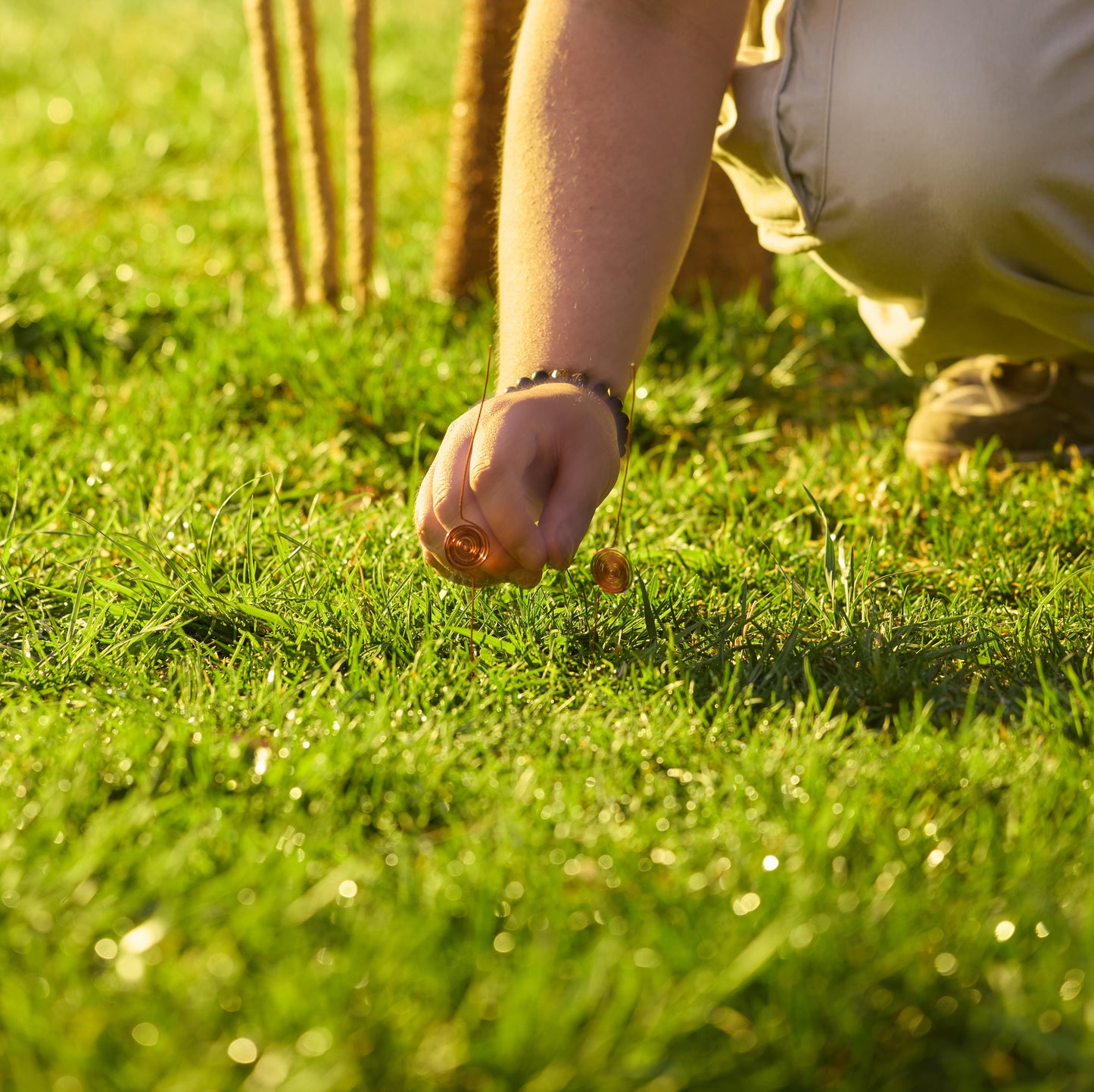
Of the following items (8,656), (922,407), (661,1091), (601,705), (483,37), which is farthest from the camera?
(483,37)

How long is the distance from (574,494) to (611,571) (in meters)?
0.17

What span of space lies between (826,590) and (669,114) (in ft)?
2.51

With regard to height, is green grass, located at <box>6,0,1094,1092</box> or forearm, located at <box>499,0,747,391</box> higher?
forearm, located at <box>499,0,747,391</box>

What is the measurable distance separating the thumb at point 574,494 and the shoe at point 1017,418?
1053 millimetres

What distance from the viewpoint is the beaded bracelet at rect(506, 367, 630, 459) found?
167cm

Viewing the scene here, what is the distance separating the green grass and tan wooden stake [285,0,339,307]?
316 millimetres

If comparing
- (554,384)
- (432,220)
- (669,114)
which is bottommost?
(432,220)

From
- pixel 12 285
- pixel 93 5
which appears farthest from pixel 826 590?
pixel 93 5

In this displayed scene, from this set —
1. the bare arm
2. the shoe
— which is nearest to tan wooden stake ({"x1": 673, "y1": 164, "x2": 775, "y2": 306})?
the shoe

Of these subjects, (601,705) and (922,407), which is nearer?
(601,705)

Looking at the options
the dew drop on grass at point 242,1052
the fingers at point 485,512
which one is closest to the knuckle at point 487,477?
the fingers at point 485,512

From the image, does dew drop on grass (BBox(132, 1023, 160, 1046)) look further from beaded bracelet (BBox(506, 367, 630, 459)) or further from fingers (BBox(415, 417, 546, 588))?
beaded bracelet (BBox(506, 367, 630, 459))

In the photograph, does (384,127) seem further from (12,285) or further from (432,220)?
(12,285)

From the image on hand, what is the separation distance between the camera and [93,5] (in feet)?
22.1
